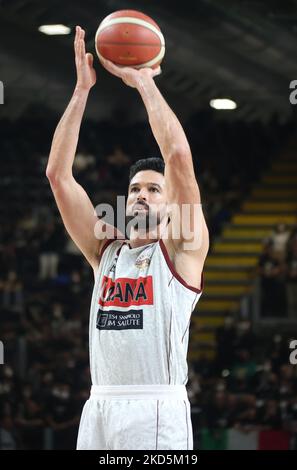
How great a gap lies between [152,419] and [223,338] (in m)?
8.31

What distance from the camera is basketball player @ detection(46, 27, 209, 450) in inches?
176

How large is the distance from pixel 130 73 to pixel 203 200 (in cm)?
1102

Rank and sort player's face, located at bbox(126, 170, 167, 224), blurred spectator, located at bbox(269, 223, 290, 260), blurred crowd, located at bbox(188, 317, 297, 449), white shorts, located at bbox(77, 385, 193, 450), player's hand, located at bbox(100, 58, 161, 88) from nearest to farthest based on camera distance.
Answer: white shorts, located at bbox(77, 385, 193, 450) → player's hand, located at bbox(100, 58, 161, 88) → player's face, located at bbox(126, 170, 167, 224) → blurred crowd, located at bbox(188, 317, 297, 449) → blurred spectator, located at bbox(269, 223, 290, 260)

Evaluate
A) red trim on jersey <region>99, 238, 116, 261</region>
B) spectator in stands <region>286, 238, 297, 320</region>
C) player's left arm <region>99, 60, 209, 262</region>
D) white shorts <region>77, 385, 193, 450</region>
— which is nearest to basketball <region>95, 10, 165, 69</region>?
player's left arm <region>99, 60, 209, 262</region>

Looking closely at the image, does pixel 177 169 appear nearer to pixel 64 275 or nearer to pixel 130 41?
pixel 130 41

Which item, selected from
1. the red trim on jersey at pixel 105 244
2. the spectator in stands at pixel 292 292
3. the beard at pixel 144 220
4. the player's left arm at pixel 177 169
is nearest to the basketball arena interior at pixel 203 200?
the spectator in stands at pixel 292 292

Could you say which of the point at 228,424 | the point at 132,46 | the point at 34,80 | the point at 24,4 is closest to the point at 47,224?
the point at 34,80

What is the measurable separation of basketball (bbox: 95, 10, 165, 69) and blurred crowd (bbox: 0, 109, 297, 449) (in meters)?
6.18

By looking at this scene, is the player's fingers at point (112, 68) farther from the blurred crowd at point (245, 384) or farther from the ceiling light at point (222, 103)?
the ceiling light at point (222, 103)

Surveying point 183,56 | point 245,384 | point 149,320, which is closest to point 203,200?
point 183,56

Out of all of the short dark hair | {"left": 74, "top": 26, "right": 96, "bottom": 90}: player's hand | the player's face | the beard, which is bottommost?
the beard

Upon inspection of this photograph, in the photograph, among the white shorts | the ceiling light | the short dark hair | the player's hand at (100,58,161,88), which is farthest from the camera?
the ceiling light

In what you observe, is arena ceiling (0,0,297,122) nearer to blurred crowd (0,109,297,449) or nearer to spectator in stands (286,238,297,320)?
blurred crowd (0,109,297,449)

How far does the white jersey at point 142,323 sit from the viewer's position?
4500mm
